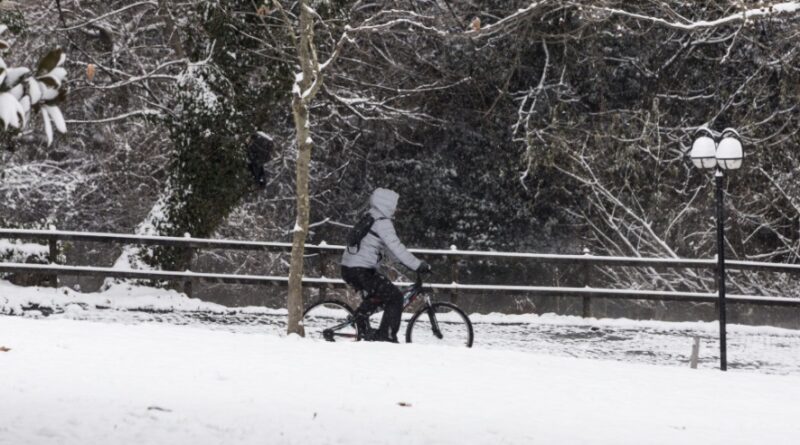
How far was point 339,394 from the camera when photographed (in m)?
8.62

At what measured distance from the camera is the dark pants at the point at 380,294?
1161cm

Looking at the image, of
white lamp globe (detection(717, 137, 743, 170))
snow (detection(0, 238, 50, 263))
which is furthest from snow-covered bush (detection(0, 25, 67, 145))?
snow (detection(0, 238, 50, 263))

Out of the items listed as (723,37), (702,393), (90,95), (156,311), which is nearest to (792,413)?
(702,393)

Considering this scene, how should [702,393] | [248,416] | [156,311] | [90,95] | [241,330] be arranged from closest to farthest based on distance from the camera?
[248,416]
[702,393]
[241,330]
[156,311]
[90,95]

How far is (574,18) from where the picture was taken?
847 inches

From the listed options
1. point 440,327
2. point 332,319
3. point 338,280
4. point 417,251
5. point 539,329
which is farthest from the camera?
point 338,280

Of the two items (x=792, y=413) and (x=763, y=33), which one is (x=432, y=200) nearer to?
(x=763, y=33)

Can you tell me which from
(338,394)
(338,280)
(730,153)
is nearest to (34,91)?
(338,394)

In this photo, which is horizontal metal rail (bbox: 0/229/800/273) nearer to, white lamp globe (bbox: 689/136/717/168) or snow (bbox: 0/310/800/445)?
white lamp globe (bbox: 689/136/717/168)

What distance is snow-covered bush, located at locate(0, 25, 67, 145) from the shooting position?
425 cm

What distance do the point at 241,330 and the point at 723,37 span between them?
38.0 feet

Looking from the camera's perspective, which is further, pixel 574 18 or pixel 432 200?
pixel 432 200

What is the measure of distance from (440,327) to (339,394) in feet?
15.8

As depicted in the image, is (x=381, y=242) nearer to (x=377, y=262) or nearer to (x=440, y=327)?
(x=377, y=262)
